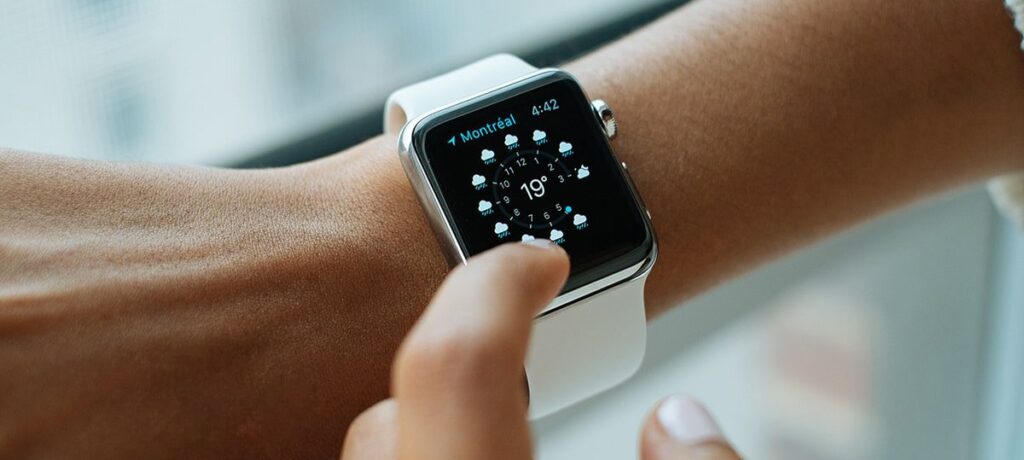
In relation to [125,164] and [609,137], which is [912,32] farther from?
[125,164]

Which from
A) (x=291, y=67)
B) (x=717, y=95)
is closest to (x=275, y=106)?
(x=291, y=67)

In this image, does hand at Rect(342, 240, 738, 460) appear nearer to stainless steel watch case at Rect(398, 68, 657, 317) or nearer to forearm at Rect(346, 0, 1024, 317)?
stainless steel watch case at Rect(398, 68, 657, 317)

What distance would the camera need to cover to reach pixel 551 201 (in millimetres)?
761

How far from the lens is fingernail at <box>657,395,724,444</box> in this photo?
61 cm

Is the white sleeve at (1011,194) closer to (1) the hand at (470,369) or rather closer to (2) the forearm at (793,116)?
(2) the forearm at (793,116)

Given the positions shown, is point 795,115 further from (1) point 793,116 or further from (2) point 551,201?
(2) point 551,201

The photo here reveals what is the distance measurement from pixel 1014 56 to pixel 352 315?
628mm

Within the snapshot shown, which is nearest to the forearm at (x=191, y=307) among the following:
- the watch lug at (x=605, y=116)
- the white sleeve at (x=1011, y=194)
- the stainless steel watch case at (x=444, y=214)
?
the stainless steel watch case at (x=444, y=214)

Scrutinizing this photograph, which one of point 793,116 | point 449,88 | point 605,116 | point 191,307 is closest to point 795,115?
point 793,116

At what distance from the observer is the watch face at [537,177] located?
0.74 metres

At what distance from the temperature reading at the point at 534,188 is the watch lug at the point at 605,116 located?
0.07 metres

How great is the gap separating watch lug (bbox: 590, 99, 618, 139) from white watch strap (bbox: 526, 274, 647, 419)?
0.12 meters

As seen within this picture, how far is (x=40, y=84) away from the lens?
2.81ft

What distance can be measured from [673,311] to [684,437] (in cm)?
59
